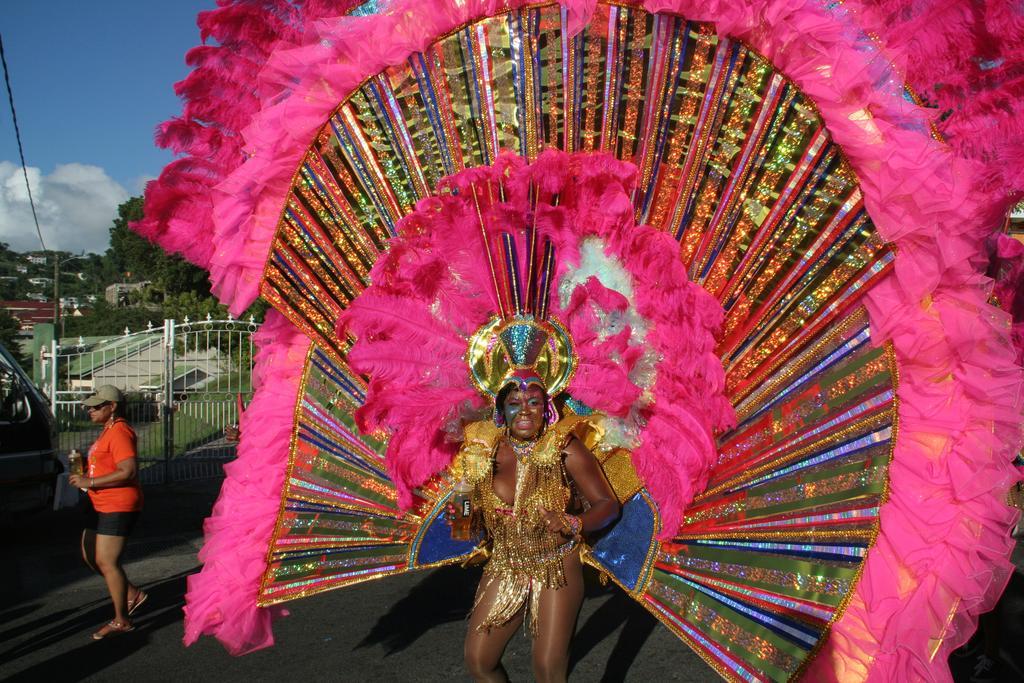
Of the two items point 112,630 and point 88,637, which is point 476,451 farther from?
point 88,637

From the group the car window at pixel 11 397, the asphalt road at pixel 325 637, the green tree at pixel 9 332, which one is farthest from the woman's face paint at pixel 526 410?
the green tree at pixel 9 332

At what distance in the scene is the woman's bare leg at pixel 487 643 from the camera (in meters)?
3.51

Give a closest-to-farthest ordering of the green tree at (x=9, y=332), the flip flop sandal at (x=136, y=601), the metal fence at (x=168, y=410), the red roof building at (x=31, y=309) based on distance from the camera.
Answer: the flip flop sandal at (x=136, y=601) → the metal fence at (x=168, y=410) → the green tree at (x=9, y=332) → the red roof building at (x=31, y=309)

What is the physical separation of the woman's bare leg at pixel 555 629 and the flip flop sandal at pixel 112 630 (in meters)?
3.64

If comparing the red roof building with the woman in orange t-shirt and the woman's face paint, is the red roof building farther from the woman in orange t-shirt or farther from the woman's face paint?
the woman's face paint

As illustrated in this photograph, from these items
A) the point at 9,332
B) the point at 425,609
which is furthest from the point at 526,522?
the point at 9,332

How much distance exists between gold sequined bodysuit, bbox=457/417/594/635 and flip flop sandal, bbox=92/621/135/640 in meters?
3.51

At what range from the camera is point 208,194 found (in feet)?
12.2

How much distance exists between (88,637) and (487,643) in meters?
3.66

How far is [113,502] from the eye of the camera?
578 centimetres

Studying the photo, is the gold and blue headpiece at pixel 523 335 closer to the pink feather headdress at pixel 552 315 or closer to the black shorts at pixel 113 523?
the pink feather headdress at pixel 552 315

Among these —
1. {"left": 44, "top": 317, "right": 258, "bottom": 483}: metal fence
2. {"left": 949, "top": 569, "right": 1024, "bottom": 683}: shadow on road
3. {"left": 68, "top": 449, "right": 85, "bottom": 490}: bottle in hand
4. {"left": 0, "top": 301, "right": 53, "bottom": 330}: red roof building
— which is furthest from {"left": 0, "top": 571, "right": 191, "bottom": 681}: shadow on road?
{"left": 0, "top": 301, "right": 53, "bottom": 330}: red roof building

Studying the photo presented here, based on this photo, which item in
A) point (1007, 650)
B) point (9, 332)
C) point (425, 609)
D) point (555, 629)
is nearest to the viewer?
point (555, 629)

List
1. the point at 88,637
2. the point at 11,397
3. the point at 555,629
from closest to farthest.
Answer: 1. the point at 555,629
2. the point at 88,637
3. the point at 11,397
